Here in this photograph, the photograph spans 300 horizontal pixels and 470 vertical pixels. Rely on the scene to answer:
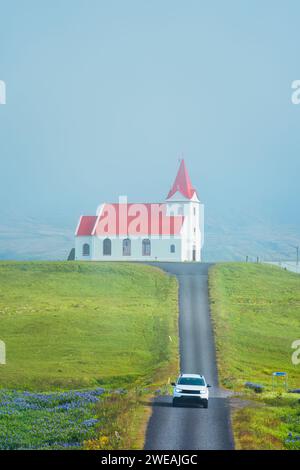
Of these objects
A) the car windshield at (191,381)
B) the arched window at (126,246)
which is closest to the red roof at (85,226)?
the arched window at (126,246)

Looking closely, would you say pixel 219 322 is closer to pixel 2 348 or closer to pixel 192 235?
pixel 2 348

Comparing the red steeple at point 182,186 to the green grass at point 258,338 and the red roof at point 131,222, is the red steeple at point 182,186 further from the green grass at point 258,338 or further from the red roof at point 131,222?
the green grass at point 258,338

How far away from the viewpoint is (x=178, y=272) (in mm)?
103625

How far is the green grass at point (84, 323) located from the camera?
61.6m

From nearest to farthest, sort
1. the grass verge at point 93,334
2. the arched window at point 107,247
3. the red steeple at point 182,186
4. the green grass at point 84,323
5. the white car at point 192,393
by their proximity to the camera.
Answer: the white car at point 192,393 → the grass verge at point 93,334 → the green grass at point 84,323 → the arched window at point 107,247 → the red steeple at point 182,186

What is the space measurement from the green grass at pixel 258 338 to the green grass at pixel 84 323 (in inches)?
178

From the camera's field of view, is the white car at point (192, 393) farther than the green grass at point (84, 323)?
No

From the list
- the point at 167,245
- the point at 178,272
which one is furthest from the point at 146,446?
the point at 167,245

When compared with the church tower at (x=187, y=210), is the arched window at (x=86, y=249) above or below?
below

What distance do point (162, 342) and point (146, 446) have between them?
114ft

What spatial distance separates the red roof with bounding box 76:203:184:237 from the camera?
123 meters

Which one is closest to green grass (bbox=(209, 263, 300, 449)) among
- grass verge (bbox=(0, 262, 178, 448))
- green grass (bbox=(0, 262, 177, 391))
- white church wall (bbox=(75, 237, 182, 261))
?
grass verge (bbox=(0, 262, 178, 448))
